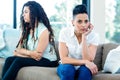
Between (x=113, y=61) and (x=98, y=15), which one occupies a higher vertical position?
(x=98, y=15)

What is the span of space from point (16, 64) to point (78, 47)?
0.67m

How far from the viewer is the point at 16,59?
2.97m

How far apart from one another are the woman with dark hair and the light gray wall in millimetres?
1475

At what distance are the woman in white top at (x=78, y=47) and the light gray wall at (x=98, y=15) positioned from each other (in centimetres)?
178

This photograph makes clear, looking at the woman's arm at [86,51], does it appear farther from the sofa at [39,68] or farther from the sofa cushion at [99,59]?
the sofa cushion at [99,59]

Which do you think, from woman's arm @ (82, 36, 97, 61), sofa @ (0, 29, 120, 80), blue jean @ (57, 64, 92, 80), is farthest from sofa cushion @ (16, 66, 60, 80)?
woman's arm @ (82, 36, 97, 61)

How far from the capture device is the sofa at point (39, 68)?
8.28 ft

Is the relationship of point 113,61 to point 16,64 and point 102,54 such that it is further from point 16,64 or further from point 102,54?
point 16,64

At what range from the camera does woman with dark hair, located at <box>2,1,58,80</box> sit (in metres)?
3.03

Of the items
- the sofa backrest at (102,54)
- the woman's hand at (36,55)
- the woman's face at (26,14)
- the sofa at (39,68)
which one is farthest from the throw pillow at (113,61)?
the woman's face at (26,14)

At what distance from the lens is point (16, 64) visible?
2910 millimetres

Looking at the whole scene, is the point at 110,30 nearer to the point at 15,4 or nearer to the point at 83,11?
the point at 15,4

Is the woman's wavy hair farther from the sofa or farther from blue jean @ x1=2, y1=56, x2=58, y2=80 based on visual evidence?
the sofa

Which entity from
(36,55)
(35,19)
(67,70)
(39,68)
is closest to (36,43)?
(36,55)
